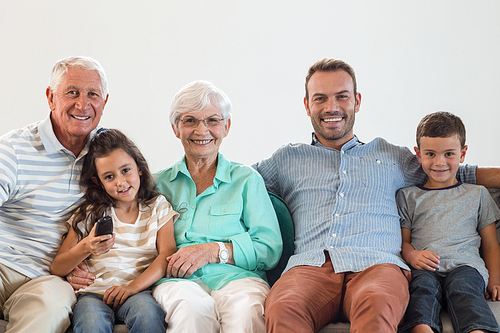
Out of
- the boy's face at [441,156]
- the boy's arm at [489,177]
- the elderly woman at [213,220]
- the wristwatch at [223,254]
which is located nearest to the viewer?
the elderly woman at [213,220]

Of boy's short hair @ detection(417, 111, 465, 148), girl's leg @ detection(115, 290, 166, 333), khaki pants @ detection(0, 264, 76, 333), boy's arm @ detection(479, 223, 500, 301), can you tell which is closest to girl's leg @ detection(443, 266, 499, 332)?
boy's arm @ detection(479, 223, 500, 301)

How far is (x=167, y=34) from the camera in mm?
3711

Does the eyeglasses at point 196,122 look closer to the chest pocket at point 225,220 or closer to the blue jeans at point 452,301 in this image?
the chest pocket at point 225,220

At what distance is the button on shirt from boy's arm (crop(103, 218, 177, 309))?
49cm

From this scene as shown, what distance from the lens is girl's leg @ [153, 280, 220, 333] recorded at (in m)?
1.61

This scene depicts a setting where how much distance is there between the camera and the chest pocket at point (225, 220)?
6.45 feet

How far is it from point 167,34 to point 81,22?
0.68m

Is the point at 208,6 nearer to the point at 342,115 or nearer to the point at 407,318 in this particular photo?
the point at 342,115

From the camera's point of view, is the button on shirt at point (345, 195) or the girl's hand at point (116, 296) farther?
the button on shirt at point (345, 195)

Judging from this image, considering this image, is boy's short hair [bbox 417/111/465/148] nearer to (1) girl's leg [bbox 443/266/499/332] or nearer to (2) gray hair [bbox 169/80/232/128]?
(1) girl's leg [bbox 443/266/499/332]

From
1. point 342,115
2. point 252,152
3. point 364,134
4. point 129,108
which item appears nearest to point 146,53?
point 129,108

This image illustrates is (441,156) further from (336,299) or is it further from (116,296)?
(116,296)

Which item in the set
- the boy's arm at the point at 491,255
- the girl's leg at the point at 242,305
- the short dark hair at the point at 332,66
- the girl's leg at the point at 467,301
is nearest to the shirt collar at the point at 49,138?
the girl's leg at the point at 242,305

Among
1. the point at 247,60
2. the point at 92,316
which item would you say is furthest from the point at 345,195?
the point at 247,60
